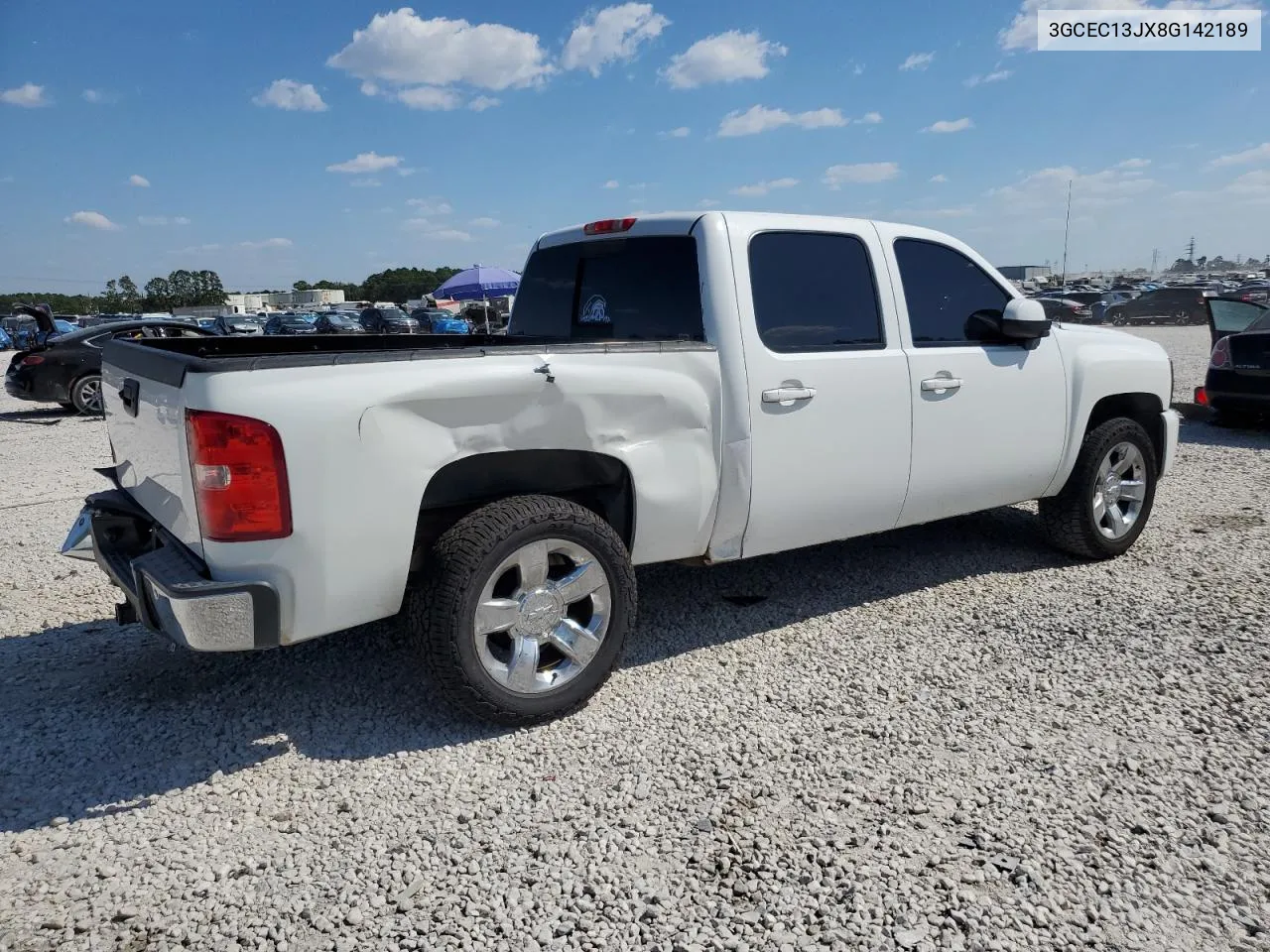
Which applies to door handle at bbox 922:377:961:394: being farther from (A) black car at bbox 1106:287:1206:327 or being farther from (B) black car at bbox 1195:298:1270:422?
(A) black car at bbox 1106:287:1206:327

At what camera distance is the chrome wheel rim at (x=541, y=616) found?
10.3 ft

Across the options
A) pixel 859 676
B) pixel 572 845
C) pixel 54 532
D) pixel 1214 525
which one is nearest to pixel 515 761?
pixel 572 845

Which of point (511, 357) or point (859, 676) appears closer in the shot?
point (511, 357)

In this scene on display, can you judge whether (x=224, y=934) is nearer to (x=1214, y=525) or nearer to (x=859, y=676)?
(x=859, y=676)

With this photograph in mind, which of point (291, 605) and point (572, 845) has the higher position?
point (291, 605)

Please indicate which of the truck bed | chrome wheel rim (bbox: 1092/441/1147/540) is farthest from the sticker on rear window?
chrome wheel rim (bbox: 1092/441/1147/540)

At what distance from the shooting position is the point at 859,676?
371cm

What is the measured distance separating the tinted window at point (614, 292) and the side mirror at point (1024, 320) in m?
1.76

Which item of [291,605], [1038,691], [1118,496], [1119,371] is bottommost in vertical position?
[1038,691]

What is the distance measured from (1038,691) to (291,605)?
2823 mm

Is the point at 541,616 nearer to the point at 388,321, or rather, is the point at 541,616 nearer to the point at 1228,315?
the point at 1228,315

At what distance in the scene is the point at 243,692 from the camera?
3.61m

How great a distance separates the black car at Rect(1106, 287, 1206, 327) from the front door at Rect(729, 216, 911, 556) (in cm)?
3820

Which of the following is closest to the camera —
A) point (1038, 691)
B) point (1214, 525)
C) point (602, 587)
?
point (602, 587)
